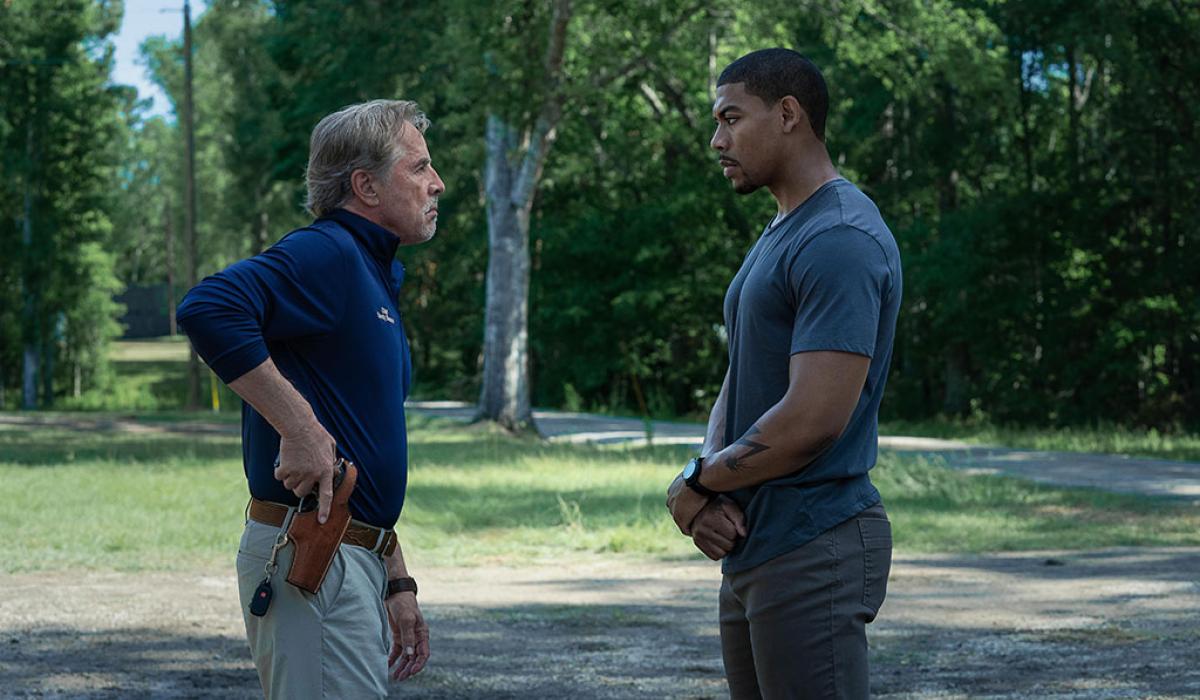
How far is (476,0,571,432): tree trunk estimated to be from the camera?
24.6 metres

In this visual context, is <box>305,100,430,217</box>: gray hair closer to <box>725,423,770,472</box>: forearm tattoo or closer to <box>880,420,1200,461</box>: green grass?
<box>725,423,770,472</box>: forearm tattoo

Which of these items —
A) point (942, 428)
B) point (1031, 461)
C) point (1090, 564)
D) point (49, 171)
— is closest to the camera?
point (1090, 564)

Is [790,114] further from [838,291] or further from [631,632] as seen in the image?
[631,632]

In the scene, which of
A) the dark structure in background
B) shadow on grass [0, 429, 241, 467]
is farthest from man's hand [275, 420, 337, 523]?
the dark structure in background

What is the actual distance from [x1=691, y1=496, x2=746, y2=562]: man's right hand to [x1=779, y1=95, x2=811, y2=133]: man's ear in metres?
0.80

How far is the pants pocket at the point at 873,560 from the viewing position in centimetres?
332

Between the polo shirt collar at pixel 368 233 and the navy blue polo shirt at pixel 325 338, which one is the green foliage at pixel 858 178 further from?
the navy blue polo shirt at pixel 325 338

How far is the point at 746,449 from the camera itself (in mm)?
3262

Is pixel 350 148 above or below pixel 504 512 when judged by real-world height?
above

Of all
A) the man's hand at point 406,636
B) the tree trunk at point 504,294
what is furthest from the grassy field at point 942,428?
the man's hand at point 406,636

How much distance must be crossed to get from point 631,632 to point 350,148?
5607 mm

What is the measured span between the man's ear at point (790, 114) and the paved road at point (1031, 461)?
1267 cm

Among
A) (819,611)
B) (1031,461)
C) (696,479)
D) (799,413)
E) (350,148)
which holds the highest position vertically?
(350,148)

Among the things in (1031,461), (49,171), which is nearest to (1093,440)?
(1031,461)
